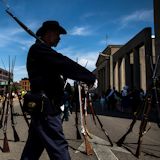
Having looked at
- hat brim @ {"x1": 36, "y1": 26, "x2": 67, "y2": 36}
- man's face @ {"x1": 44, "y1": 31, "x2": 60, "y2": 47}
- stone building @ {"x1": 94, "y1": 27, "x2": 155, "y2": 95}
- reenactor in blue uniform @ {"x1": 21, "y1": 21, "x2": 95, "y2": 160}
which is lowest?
reenactor in blue uniform @ {"x1": 21, "y1": 21, "x2": 95, "y2": 160}

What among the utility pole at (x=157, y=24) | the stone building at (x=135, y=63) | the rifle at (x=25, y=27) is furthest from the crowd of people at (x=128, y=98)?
the rifle at (x=25, y=27)

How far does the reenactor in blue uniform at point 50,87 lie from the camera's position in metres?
3.89

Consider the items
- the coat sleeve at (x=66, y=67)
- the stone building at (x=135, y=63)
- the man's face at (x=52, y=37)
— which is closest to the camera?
the coat sleeve at (x=66, y=67)

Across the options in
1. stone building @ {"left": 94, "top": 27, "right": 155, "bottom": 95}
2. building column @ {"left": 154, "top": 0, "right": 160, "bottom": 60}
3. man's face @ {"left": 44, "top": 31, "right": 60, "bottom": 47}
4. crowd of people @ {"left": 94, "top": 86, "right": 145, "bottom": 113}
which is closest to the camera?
man's face @ {"left": 44, "top": 31, "right": 60, "bottom": 47}

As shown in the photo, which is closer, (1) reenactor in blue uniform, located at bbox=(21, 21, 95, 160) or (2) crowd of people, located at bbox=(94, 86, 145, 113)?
(1) reenactor in blue uniform, located at bbox=(21, 21, 95, 160)

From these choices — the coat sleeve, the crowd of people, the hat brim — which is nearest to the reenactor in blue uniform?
the coat sleeve

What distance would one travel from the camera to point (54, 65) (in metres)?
3.90

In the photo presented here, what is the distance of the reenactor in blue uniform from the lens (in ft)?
12.8

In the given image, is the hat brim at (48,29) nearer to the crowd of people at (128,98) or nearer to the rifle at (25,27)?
the rifle at (25,27)

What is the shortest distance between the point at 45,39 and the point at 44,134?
96 centimetres

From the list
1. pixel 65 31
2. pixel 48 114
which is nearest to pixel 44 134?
pixel 48 114

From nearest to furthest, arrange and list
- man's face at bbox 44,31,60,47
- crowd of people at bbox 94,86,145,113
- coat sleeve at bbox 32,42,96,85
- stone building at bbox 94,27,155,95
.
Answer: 1. coat sleeve at bbox 32,42,96,85
2. man's face at bbox 44,31,60,47
3. crowd of people at bbox 94,86,145,113
4. stone building at bbox 94,27,155,95

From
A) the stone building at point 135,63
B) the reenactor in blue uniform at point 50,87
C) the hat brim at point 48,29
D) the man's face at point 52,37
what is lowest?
the reenactor in blue uniform at point 50,87

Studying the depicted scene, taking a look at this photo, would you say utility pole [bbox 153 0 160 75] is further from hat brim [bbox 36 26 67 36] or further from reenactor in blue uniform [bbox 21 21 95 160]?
reenactor in blue uniform [bbox 21 21 95 160]
